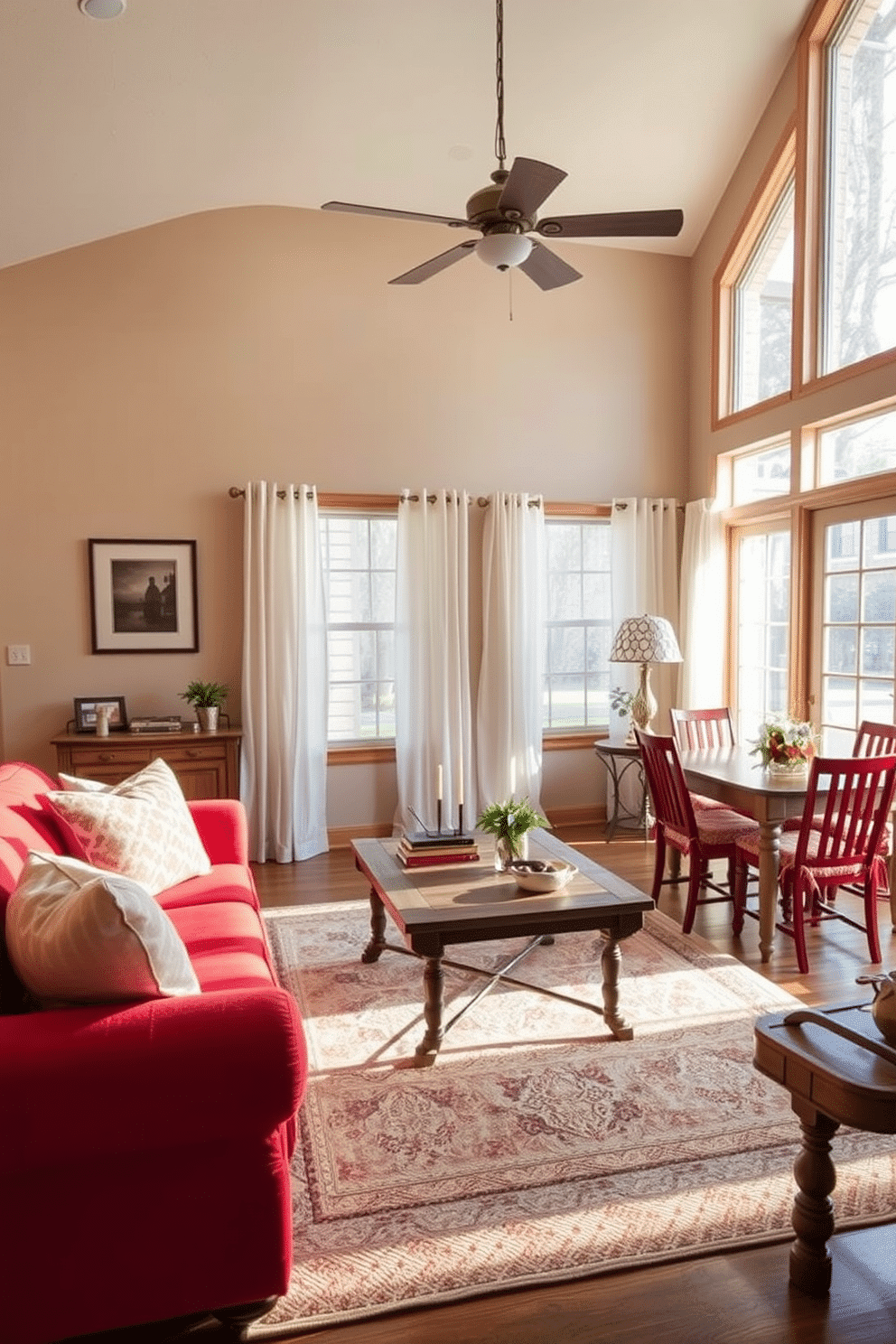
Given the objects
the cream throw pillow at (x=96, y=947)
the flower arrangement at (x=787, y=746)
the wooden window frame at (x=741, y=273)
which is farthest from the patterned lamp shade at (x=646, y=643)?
the cream throw pillow at (x=96, y=947)

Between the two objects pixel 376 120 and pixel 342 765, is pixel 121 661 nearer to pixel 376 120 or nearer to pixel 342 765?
pixel 342 765

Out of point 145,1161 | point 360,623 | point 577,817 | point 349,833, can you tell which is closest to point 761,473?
point 577,817

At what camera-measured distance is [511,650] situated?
19.5 feet

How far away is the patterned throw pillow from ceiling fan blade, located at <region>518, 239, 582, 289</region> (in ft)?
7.54

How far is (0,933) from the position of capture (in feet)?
6.74

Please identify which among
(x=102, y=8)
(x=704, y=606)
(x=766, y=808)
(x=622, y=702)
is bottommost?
(x=766, y=808)

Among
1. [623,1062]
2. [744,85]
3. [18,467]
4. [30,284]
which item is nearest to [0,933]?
[623,1062]

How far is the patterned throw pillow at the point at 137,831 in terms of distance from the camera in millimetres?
2955

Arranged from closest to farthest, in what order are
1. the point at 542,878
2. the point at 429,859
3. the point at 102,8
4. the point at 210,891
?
the point at 542,878 → the point at 210,891 → the point at 429,859 → the point at 102,8

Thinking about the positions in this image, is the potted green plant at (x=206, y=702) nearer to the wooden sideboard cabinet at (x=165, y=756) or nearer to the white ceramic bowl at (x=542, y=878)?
the wooden sideboard cabinet at (x=165, y=756)

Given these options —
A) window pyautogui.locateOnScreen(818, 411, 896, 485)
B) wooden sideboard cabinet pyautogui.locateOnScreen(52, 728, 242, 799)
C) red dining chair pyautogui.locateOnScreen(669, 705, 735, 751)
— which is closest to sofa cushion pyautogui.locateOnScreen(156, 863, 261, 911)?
wooden sideboard cabinet pyautogui.locateOnScreen(52, 728, 242, 799)

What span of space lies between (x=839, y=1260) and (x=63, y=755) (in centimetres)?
425

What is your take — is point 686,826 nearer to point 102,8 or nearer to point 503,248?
point 503,248

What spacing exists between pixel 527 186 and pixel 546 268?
668 millimetres
